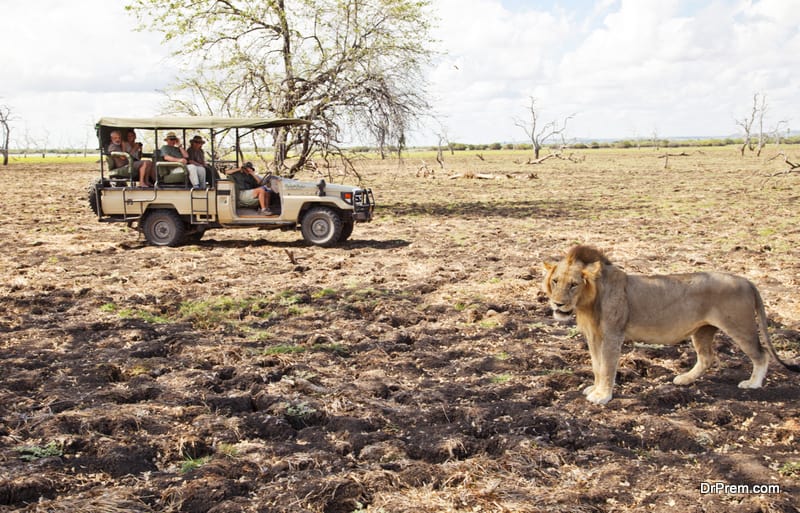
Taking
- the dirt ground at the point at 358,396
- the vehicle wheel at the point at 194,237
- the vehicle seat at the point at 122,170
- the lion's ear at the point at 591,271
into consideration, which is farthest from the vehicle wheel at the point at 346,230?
the lion's ear at the point at 591,271

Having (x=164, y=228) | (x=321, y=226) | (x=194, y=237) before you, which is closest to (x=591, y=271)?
(x=321, y=226)

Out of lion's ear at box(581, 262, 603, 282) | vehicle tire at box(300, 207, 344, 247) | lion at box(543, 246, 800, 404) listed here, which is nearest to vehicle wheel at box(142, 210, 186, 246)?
vehicle tire at box(300, 207, 344, 247)

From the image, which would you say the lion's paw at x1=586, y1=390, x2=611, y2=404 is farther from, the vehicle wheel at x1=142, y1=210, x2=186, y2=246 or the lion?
the vehicle wheel at x1=142, y1=210, x2=186, y2=246

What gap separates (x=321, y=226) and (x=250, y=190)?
1.50 m

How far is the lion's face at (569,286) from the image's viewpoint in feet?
15.9

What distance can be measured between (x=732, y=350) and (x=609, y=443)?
269 cm

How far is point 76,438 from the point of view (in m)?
4.66

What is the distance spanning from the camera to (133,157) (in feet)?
43.2

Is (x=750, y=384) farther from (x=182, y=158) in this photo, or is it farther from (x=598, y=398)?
(x=182, y=158)

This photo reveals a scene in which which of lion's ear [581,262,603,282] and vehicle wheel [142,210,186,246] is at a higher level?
lion's ear [581,262,603,282]

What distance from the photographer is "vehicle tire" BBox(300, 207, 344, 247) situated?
13.0 meters

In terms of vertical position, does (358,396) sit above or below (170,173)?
below

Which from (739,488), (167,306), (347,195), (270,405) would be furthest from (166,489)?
(347,195)

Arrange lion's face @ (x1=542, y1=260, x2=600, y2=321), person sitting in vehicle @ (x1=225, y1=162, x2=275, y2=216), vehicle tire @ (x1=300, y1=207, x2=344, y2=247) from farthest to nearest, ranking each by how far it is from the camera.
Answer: vehicle tire @ (x1=300, y1=207, x2=344, y2=247)
person sitting in vehicle @ (x1=225, y1=162, x2=275, y2=216)
lion's face @ (x1=542, y1=260, x2=600, y2=321)
